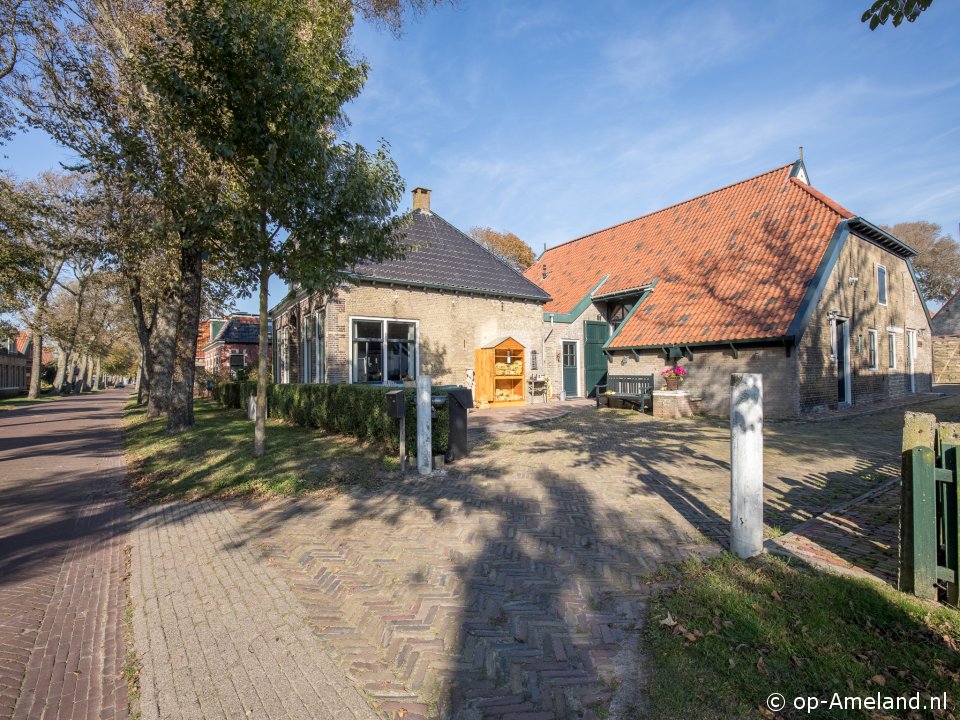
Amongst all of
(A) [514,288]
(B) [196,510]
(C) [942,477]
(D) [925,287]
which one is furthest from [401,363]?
(D) [925,287]

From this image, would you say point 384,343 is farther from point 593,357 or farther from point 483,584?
point 483,584

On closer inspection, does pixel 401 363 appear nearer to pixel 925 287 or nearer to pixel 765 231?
pixel 765 231

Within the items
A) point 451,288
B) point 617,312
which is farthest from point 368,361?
point 617,312

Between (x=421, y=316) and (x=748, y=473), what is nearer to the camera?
(x=748, y=473)

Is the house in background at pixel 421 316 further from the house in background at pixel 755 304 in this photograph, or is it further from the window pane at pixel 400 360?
the house in background at pixel 755 304

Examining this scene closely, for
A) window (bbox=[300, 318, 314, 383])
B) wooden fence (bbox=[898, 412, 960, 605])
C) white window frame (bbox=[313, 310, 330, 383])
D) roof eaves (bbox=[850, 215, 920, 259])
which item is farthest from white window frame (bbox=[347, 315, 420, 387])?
roof eaves (bbox=[850, 215, 920, 259])

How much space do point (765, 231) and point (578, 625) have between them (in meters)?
16.2

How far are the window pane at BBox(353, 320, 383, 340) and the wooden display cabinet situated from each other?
3466 mm

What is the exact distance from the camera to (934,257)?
136 feet

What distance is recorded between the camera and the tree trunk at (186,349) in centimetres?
1169

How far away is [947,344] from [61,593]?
4440 cm

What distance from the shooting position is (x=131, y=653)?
2822 mm

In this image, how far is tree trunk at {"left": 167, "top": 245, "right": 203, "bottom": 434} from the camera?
11688 mm

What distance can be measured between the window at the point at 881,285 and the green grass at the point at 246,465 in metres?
18.1
